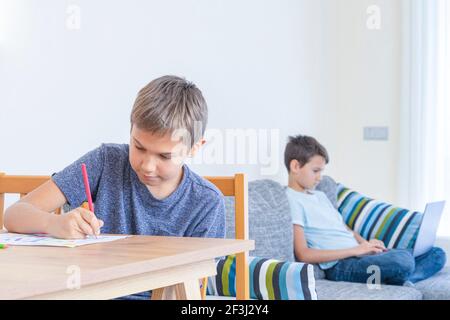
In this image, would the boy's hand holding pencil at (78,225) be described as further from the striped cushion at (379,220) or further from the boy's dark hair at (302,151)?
the striped cushion at (379,220)

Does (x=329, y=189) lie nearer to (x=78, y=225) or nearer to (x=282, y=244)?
(x=282, y=244)

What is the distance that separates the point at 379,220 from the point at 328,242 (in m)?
0.54

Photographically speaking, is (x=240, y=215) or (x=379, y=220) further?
(x=379, y=220)

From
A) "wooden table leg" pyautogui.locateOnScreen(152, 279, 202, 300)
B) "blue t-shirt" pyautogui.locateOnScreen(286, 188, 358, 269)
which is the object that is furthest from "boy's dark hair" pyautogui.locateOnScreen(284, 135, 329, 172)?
"wooden table leg" pyautogui.locateOnScreen(152, 279, 202, 300)

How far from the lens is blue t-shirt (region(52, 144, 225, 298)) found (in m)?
1.66

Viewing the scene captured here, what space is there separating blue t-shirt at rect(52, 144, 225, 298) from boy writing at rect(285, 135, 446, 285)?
1.61 metres

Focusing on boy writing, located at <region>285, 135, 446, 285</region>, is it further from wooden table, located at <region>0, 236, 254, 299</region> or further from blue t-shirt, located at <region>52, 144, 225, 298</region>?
wooden table, located at <region>0, 236, 254, 299</region>

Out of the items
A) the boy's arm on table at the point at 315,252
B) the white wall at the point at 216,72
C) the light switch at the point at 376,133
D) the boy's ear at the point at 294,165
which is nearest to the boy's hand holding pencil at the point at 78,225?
the white wall at the point at 216,72

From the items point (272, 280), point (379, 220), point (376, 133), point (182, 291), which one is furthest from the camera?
point (376, 133)

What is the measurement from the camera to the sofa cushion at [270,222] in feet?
10.0

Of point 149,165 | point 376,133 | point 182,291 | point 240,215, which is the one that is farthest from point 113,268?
point 376,133

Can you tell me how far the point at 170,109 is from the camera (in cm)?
158
